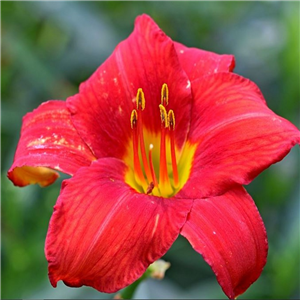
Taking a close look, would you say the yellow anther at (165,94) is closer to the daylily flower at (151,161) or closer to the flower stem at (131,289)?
the daylily flower at (151,161)

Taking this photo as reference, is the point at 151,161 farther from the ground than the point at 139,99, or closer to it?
closer to it

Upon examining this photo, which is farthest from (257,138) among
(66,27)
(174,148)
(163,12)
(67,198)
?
(66,27)

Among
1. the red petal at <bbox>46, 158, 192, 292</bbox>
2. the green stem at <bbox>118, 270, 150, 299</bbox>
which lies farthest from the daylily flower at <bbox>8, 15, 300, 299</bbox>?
the green stem at <bbox>118, 270, 150, 299</bbox>

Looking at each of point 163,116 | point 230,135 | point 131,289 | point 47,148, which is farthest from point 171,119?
point 131,289

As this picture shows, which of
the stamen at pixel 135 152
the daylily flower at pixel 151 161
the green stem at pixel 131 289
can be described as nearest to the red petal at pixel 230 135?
the daylily flower at pixel 151 161

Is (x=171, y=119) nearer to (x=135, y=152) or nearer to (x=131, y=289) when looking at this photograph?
(x=135, y=152)

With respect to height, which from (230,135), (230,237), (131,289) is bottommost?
(131,289)
